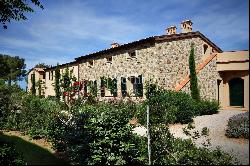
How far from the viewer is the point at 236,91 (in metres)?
21.6

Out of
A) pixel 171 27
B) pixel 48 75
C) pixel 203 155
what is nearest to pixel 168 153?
pixel 203 155

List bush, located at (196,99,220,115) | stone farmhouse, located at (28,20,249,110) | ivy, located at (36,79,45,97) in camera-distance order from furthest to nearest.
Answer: ivy, located at (36,79,45,97)
stone farmhouse, located at (28,20,249,110)
bush, located at (196,99,220,115)

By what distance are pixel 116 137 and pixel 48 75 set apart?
34.2 m

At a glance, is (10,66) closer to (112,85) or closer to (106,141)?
(112,85)

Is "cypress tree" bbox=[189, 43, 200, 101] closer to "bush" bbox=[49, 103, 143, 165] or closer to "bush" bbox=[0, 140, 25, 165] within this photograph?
"bush" bbox=[49, 103, 143, 165]

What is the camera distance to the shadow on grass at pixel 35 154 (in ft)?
34.7

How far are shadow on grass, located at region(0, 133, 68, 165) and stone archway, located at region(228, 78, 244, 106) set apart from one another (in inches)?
615

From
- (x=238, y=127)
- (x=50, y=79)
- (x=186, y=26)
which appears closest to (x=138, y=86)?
(x=186, y=26)

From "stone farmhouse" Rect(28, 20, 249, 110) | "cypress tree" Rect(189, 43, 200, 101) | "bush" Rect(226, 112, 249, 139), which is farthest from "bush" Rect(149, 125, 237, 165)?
"cypress tree" Rect(189, 43, 200, 101)

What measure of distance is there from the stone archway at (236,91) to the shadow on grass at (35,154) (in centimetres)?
1562

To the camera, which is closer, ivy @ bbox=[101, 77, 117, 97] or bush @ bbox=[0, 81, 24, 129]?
bush @ bbox=[0, 81, 24, 129]

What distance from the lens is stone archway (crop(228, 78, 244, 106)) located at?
21136mm

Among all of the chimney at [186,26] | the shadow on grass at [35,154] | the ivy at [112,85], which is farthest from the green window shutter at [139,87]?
the shadow on grass at [35,154]

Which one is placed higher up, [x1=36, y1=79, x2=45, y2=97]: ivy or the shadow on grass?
[x1=36, y1=79, x2=45, y2=97]: ivy
